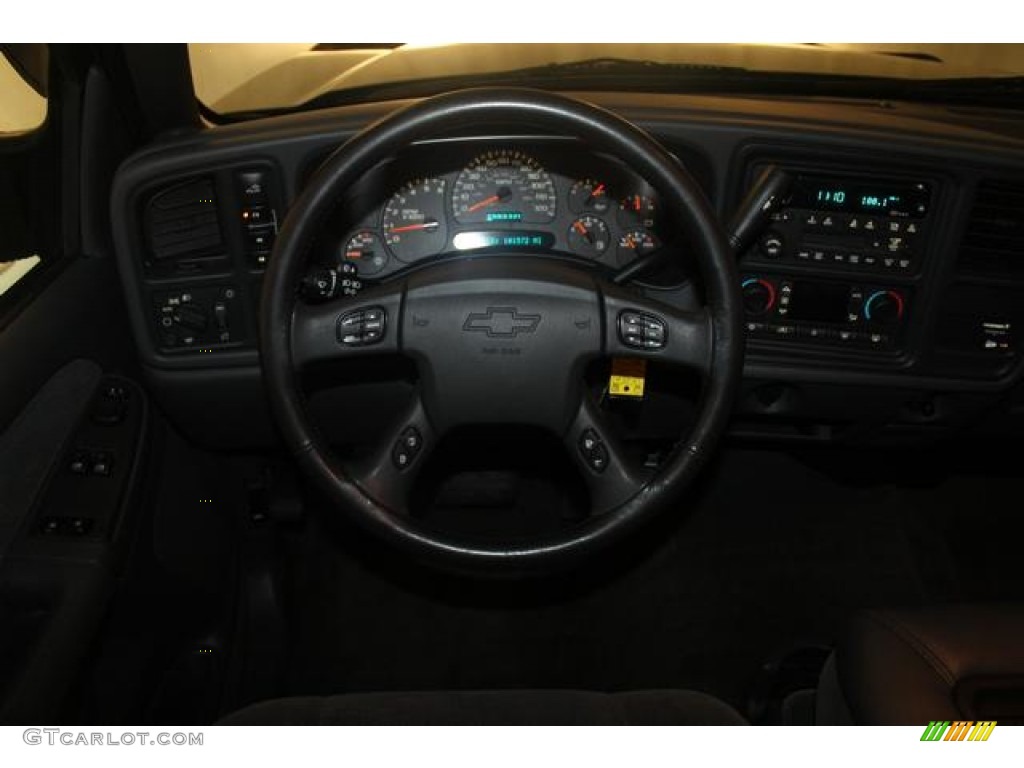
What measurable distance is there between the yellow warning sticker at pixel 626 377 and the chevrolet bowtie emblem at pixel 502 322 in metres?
0.21

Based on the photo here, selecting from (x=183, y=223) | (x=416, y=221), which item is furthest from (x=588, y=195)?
(x=183, y=223)

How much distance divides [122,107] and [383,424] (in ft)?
2.51

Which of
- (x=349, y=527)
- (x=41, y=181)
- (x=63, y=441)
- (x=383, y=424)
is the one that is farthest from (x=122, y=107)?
(x=349, y=527)

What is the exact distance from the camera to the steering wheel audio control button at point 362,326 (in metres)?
1.39

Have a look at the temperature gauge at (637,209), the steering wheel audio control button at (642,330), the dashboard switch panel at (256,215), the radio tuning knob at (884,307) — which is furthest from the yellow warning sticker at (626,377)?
the dashboard switch panel at (256,215)

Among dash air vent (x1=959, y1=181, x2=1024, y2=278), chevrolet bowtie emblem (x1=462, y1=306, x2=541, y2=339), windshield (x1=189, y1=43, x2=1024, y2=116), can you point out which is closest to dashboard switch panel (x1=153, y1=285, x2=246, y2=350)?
windshield (x1=189, y1=43, x2=1024, y2=116)

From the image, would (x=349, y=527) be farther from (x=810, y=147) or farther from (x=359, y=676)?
(x=810, y=147)

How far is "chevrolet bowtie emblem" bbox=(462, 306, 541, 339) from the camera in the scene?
1399 millimetres

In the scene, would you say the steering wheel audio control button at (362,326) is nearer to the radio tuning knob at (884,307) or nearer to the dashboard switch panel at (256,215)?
the dashboard switch panel at (256,215)

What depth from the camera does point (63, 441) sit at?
1.61 meters

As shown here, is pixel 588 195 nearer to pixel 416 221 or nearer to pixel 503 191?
pixel 503 191

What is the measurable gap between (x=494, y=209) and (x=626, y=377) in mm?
381

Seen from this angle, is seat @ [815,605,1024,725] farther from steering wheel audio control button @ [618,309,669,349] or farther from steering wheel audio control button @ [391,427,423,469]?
steering wheel audio control button @ [391,427,423,469]

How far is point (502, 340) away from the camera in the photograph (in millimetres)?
1402
